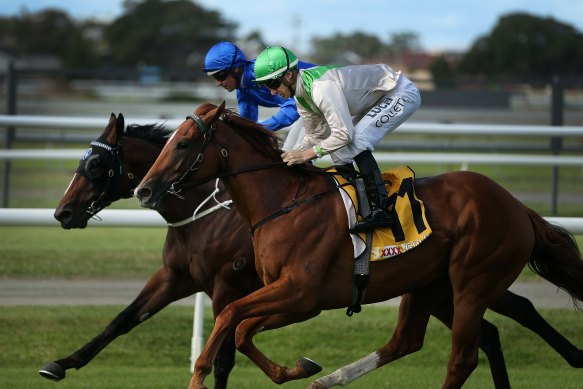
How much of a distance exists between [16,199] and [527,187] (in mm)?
6301

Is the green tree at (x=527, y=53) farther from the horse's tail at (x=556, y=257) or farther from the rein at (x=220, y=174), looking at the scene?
the rein at (x=220, y=174)

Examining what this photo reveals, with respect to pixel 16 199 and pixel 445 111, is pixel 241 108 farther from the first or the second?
pixel 445 111

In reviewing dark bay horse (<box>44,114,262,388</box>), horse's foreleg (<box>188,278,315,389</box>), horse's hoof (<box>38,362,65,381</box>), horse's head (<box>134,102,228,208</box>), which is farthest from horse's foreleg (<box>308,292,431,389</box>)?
horse's hoof (<box>38,362,65,381</box>)

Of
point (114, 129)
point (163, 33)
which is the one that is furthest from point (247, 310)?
point (163, 33)

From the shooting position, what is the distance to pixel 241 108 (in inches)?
236

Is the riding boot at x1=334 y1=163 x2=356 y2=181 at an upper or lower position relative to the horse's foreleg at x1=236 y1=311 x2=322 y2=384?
upper

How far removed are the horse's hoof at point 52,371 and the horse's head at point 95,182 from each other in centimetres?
76

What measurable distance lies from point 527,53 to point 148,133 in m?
44.2

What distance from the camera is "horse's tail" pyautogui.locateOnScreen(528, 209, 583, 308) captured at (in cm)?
546

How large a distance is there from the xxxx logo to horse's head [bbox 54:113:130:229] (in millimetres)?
1606

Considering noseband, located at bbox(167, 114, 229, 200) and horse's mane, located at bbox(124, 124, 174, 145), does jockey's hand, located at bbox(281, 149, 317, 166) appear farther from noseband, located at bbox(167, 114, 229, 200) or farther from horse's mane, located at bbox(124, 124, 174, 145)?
horse's mane, located at bbox(124, 124, 174, 145)

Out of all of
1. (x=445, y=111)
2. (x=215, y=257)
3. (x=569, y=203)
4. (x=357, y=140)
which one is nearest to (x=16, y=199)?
(x=445, y=111)

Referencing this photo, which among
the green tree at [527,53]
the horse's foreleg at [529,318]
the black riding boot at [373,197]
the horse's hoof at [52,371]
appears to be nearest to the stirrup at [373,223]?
the black riding boot at [373,197]

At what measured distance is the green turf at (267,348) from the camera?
631 cm
